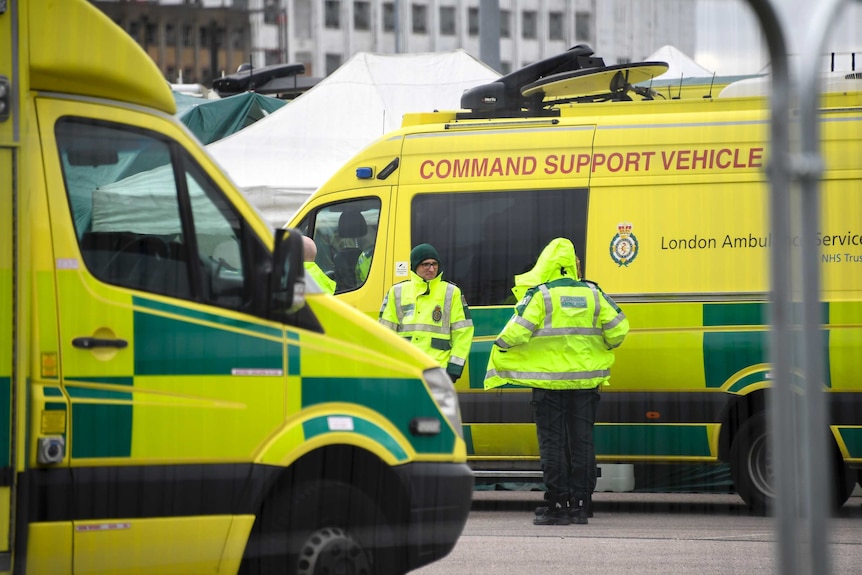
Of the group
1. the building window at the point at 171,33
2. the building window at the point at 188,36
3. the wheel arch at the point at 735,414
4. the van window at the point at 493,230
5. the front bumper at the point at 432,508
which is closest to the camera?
the front bumper at the point at 432,508

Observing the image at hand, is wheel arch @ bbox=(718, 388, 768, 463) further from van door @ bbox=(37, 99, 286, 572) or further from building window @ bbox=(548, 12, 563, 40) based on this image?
building window @ bbox=(548, 12, 563, 40)

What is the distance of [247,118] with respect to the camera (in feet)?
54.8

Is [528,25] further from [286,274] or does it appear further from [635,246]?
[286,274]

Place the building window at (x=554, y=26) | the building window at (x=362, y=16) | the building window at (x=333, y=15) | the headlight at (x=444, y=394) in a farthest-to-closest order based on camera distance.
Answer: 1. the building window at (x=554, y=26)
2. the building window at (x=362, y=16)
3. the building window at (x=333, y=15)
4. the headlight at (x=444, y=394)

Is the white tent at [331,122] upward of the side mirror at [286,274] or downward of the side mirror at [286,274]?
upward

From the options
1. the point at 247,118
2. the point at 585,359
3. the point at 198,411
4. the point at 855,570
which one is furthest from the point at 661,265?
the point at 247,118

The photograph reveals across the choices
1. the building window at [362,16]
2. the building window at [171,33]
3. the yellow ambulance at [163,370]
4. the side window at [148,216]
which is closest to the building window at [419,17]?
the building window at [362,16]

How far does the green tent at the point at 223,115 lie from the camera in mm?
16250

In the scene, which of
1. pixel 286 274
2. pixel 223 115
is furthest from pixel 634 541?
pixel 223 115

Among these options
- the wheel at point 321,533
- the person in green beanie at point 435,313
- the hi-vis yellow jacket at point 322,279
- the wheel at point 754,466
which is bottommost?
the wheel at point 754,466

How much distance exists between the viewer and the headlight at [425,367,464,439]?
5828mm

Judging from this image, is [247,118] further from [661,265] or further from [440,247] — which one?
[661,265]

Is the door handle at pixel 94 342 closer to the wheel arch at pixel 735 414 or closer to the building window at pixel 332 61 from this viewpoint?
the wheel arch at pixel 735 414

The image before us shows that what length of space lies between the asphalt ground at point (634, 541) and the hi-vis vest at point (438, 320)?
106 cm
